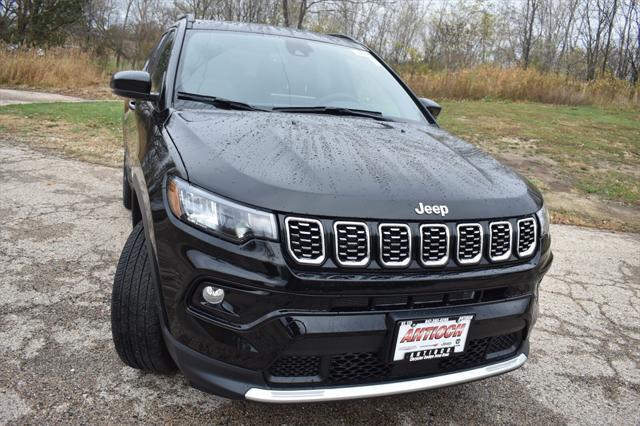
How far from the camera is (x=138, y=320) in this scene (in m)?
2.03

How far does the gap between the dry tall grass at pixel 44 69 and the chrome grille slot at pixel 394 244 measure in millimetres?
16870

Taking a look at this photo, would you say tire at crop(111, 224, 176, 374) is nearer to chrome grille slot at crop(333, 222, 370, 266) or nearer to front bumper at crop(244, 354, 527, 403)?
front bumper at crop(244, 354, 527, 403)

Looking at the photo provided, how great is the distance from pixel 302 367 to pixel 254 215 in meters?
0.55

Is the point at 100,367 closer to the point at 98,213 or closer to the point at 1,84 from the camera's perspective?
the point at 98,213

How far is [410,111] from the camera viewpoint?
3129 millimetres

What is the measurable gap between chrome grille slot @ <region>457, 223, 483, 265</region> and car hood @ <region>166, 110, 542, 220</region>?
43mm

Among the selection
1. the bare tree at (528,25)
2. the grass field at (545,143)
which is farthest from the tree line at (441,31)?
the grass field at (545,143)

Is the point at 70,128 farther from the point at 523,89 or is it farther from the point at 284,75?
the point at 523,89

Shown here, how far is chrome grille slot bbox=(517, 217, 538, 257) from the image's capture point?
1.96m

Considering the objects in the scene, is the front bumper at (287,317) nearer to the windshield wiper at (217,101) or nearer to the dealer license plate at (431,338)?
the dealer license plate at (431,338)

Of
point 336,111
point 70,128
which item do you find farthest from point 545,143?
point 70,128

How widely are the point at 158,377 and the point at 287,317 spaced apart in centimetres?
100

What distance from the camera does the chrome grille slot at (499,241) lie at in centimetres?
187

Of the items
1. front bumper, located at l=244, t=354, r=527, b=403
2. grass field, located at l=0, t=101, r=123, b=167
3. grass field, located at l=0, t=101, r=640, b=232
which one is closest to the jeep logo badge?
front bumper, located at l=244, t=354, r=527, b=403
